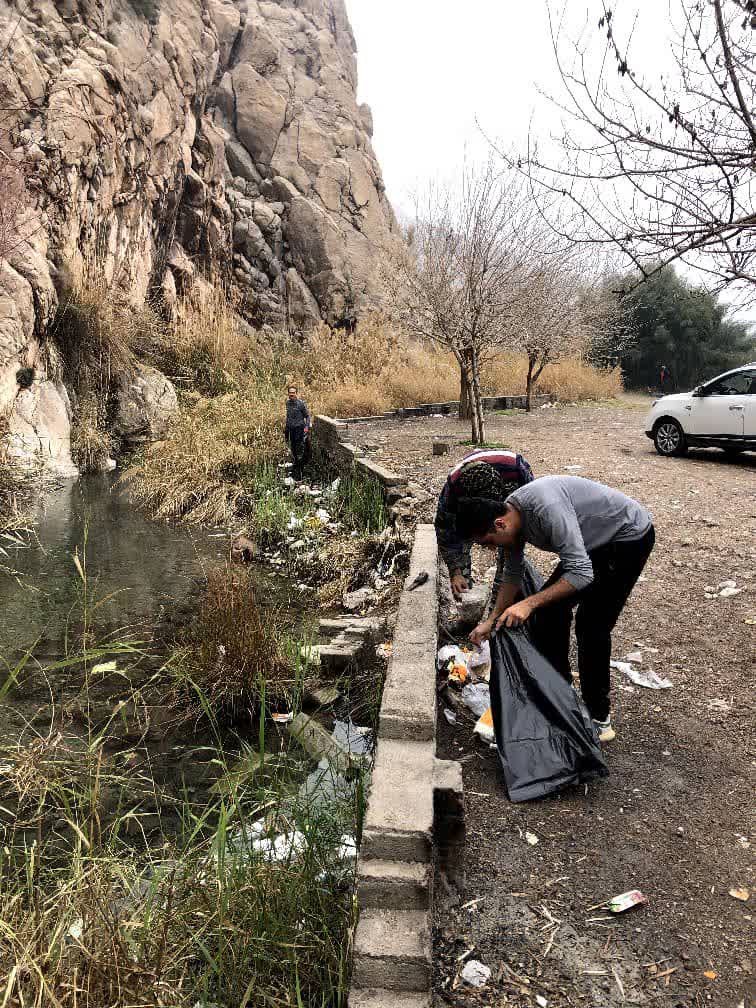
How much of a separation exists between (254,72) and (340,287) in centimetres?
979

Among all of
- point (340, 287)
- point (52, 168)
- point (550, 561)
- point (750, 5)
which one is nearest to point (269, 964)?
point (750, 5)

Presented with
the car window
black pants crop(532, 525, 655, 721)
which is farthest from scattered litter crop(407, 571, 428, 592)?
the car window

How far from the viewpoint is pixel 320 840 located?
108 inches

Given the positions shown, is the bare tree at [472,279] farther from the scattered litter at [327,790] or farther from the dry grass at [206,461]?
the scattered litter at [327,790]

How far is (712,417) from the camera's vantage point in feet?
34.8

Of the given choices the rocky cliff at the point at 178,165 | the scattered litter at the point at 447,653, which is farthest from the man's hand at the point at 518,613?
the rocky cliff at the point at 178,165

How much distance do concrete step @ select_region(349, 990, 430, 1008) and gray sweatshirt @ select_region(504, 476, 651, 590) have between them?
1525 millimetres

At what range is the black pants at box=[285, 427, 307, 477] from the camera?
38.5ft

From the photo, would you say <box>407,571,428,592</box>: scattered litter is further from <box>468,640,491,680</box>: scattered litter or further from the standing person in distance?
the standing person in distance

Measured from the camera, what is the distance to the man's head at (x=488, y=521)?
2.85 metres

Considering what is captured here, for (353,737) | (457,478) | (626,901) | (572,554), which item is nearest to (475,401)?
(353,737)

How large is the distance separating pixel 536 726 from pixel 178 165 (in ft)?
68.0

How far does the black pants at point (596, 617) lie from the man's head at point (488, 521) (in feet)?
1.13

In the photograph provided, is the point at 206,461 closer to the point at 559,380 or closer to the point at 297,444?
the point at 297,444
